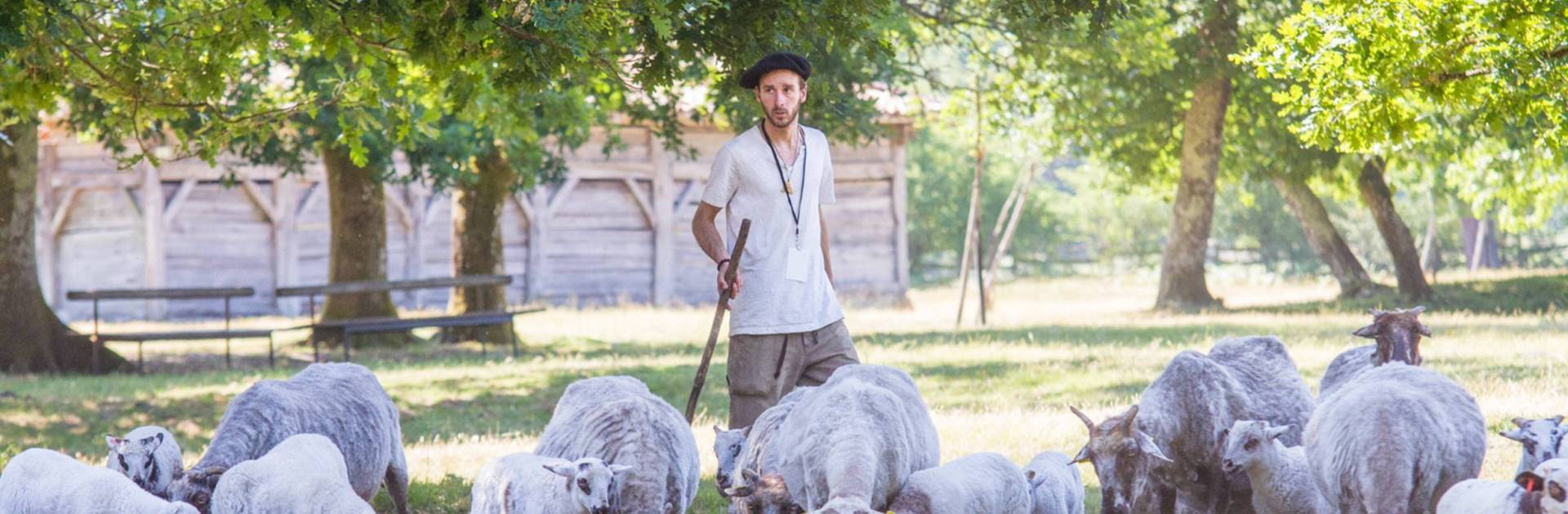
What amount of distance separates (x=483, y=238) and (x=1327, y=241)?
13.3 metres

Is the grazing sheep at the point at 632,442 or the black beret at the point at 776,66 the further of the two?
the black beret at the point at 776,66

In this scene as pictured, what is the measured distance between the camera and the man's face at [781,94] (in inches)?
293

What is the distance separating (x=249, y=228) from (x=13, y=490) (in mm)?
23366

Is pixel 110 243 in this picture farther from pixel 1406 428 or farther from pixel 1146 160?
pixel 1406 428

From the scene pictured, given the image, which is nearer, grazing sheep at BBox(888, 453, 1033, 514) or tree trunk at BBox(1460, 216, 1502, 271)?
grazing sheep at BBox(888, 453, 1033, 514)

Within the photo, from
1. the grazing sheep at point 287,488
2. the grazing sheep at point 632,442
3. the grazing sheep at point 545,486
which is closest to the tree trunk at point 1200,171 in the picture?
the grazing sheep at point 632,442

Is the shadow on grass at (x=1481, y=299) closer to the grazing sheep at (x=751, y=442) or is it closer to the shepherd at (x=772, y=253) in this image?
the shepherd at (x=772, y=253)

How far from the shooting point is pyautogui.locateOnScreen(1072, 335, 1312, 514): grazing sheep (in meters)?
6.51

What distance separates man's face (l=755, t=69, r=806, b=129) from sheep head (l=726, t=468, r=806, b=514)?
6.85 ft

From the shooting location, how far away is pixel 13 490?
21.2 feet

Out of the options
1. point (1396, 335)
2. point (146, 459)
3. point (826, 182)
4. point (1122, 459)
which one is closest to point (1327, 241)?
point (1396, 335)

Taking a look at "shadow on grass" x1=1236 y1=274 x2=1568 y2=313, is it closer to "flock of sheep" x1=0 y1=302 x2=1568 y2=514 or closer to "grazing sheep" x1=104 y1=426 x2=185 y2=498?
"flock of sheep" x1=0 y1=302 x2=1568 y2=514

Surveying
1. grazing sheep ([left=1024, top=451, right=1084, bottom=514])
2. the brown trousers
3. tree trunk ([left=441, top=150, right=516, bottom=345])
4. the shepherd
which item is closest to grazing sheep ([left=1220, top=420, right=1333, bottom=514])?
grazing sheep ([left=1024, top=451, right=1084, bottom=514])

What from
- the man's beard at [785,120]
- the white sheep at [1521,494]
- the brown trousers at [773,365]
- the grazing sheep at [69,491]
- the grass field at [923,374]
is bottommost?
the grass field at [923,374]
